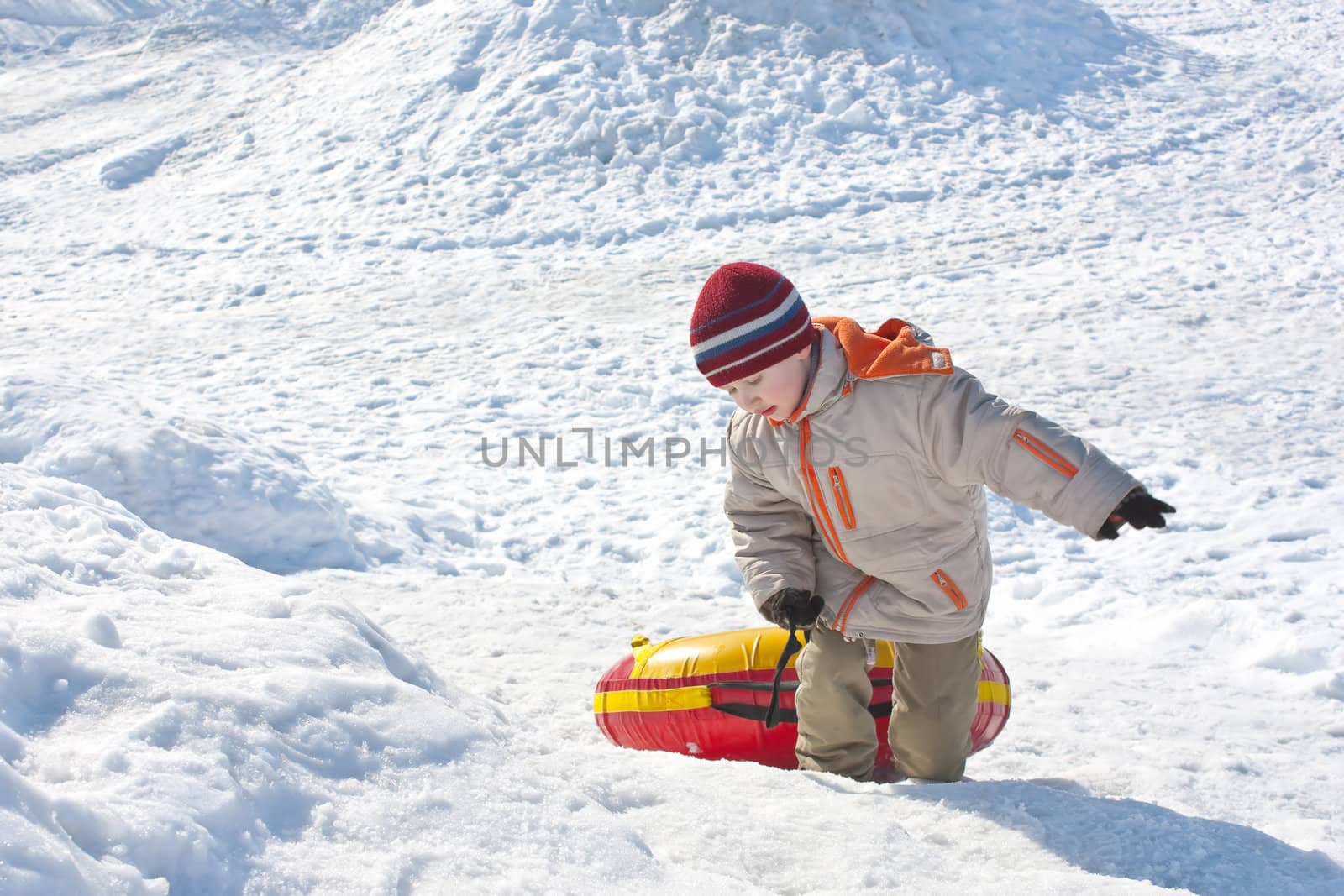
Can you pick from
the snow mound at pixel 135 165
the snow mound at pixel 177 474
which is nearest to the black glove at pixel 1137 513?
the snow mound at pixel 177 474

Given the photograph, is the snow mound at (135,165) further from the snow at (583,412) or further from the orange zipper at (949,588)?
the orange zipper at (949,588)

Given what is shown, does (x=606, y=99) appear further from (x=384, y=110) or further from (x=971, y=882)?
(x=971, y=882)

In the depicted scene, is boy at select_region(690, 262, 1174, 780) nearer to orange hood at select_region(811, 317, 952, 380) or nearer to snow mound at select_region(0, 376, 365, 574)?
orange hood at select_region(811, 317, 952, 380)

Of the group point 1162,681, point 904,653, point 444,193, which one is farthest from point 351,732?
point 444,193

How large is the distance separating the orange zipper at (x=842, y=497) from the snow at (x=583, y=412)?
0.66 metres

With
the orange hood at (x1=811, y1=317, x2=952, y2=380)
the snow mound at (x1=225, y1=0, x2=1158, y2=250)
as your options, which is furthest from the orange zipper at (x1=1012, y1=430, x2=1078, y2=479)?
the snow mound at (x1=225, y1=0, x2=1158, y2=250)

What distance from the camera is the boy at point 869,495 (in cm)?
239

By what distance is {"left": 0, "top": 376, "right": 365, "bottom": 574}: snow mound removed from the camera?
4617mm

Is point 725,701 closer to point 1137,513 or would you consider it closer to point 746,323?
point 746,323

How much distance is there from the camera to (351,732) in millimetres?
1964

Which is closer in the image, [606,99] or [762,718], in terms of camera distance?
[762,718]

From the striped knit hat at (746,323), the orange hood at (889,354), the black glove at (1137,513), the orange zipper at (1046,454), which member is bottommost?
the black glove at (1137,513)

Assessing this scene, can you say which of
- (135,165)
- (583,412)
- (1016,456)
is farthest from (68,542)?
(135,165)

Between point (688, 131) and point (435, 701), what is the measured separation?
957 centimetres
